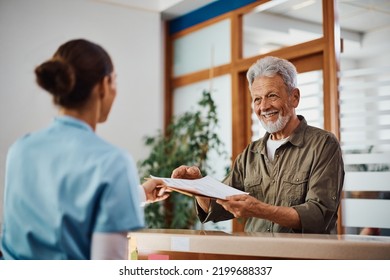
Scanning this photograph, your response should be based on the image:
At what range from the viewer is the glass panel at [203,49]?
387 cm

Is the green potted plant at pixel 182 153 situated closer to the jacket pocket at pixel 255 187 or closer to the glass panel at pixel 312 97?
the glass panel at pixel 312 97

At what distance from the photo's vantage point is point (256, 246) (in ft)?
4.32

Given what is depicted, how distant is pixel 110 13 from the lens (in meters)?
3.29

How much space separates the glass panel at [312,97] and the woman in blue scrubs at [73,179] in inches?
77.0

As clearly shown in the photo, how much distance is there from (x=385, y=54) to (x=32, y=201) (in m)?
2.44

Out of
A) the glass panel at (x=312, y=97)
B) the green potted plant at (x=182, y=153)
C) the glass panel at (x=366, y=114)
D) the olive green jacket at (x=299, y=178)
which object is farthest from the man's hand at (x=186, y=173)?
the green potted plant at (x=182, y=153)

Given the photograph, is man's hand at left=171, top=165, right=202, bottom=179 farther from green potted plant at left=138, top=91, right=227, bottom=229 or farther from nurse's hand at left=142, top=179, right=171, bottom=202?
green potted plant at left=138, top=91, right=227, bottom=229

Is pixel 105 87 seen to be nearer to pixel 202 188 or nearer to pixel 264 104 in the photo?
pixel 202 188

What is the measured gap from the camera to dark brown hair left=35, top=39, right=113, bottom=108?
3.30ft

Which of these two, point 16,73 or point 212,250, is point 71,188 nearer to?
point 212,250

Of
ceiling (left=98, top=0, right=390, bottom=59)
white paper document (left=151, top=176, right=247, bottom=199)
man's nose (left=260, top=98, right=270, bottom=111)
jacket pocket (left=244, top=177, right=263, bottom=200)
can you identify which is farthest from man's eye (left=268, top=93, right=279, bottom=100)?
ceiling (left=98, top=0, right=390, bottom=59)

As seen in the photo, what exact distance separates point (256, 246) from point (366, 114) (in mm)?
1819

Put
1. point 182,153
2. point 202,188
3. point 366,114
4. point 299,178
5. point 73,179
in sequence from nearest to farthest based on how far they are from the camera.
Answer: point 73,179
point 202,188
point 299,178
point 366,114
point 182,153

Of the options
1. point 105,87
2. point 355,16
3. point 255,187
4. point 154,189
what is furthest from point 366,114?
point 105,87
